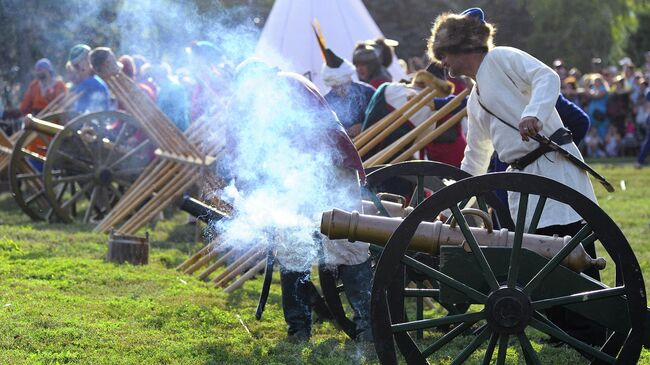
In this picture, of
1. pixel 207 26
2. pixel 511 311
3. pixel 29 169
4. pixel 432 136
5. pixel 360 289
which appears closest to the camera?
pixel 511 311

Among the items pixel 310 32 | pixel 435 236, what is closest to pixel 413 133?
pixel 435 236

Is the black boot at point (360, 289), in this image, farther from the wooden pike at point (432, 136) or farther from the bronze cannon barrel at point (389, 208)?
the wooden pike at point (432, 136)

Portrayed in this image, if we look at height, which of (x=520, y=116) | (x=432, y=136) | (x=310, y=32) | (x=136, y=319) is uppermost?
(x=520, y=116)

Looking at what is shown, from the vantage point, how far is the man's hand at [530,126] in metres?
4.44

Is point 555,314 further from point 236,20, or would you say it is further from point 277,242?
point 236,20

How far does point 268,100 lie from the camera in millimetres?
5238

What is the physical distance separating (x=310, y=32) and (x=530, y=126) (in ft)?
28.5

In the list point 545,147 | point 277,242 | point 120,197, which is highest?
point 545,147

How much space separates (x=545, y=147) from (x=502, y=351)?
1.25 meters

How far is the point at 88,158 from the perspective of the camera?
1030cm

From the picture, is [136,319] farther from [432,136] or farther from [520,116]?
[432,136]

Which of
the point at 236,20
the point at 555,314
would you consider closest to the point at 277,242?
the point at 555,314

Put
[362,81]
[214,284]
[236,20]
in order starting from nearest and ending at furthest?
[214,284], [362,81], [236,20]

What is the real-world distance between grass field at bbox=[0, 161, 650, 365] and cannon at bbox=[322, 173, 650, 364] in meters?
1.03
